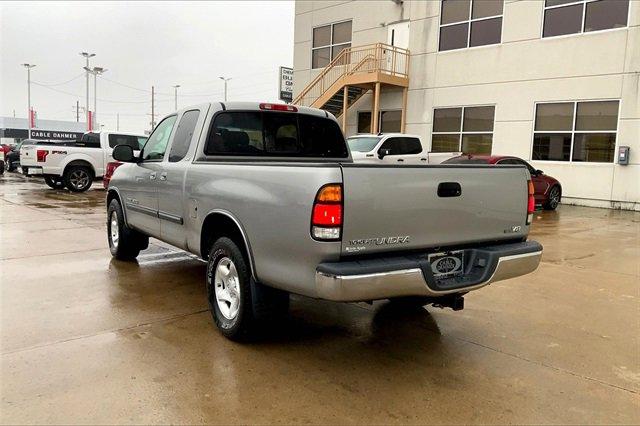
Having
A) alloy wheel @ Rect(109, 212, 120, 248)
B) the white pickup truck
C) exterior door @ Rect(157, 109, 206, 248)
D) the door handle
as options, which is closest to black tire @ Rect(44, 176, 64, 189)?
the white pickup truck

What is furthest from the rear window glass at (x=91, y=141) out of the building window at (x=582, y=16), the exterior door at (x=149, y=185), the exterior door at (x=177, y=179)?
the building window at (x=582, y=16)

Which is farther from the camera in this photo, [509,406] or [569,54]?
[569,54]

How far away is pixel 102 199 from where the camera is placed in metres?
14.8

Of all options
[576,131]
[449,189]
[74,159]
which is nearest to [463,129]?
[576,131]

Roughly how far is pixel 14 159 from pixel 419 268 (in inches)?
1087

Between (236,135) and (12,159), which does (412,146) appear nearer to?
(236,135)

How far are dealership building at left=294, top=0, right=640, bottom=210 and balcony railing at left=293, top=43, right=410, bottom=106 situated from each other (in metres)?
0.05

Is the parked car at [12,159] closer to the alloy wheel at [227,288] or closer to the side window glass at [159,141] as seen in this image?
the side window glass at [159,141]

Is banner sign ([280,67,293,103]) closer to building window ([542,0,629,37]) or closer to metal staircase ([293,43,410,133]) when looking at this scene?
metal staircase ([293,43,410,133])

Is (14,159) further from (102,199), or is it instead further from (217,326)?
(217,326)

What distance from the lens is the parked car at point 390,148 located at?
13.9 metres

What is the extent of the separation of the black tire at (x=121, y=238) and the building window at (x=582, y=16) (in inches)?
565

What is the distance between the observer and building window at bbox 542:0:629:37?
582 inches

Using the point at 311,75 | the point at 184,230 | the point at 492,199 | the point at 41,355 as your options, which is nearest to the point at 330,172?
the point at 492,199
